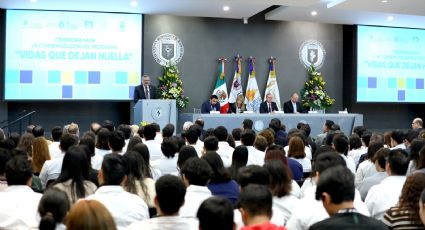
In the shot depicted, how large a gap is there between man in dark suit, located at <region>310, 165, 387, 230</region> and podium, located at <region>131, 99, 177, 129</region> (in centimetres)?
858

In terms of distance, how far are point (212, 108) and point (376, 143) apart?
752 centimetres

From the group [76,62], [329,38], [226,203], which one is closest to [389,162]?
[226,203]

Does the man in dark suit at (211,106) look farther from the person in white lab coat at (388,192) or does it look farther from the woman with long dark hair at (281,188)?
the woman with long dark hair at (281,188)

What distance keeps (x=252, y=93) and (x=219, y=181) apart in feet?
35.0

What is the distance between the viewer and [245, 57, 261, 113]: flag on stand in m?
14.5

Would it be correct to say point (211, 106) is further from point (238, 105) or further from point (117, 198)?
Answer: point (117, 198)

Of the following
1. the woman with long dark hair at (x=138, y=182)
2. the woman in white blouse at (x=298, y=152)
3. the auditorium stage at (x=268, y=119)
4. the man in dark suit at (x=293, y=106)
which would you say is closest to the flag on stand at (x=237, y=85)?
the man in dark suit at (x=293, y=106)

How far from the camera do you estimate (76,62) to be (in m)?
12.8

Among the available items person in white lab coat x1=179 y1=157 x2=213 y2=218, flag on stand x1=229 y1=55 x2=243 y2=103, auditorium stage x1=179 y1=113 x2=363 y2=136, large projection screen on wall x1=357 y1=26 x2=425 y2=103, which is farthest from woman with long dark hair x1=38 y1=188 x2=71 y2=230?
large projection screen on wall x1=357 y1=26 x2=425 y2=103

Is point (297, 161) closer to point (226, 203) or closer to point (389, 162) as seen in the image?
point (389, 162)

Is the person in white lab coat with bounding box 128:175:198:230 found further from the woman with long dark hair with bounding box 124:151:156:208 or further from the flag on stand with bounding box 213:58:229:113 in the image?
the flag on stand with bounding box 213:58:229:113

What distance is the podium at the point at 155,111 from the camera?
35.9 feet

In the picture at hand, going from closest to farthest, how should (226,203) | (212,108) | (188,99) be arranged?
(226,203)
(212,108)
(188,99)

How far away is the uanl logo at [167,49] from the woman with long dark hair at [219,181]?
398 inches
